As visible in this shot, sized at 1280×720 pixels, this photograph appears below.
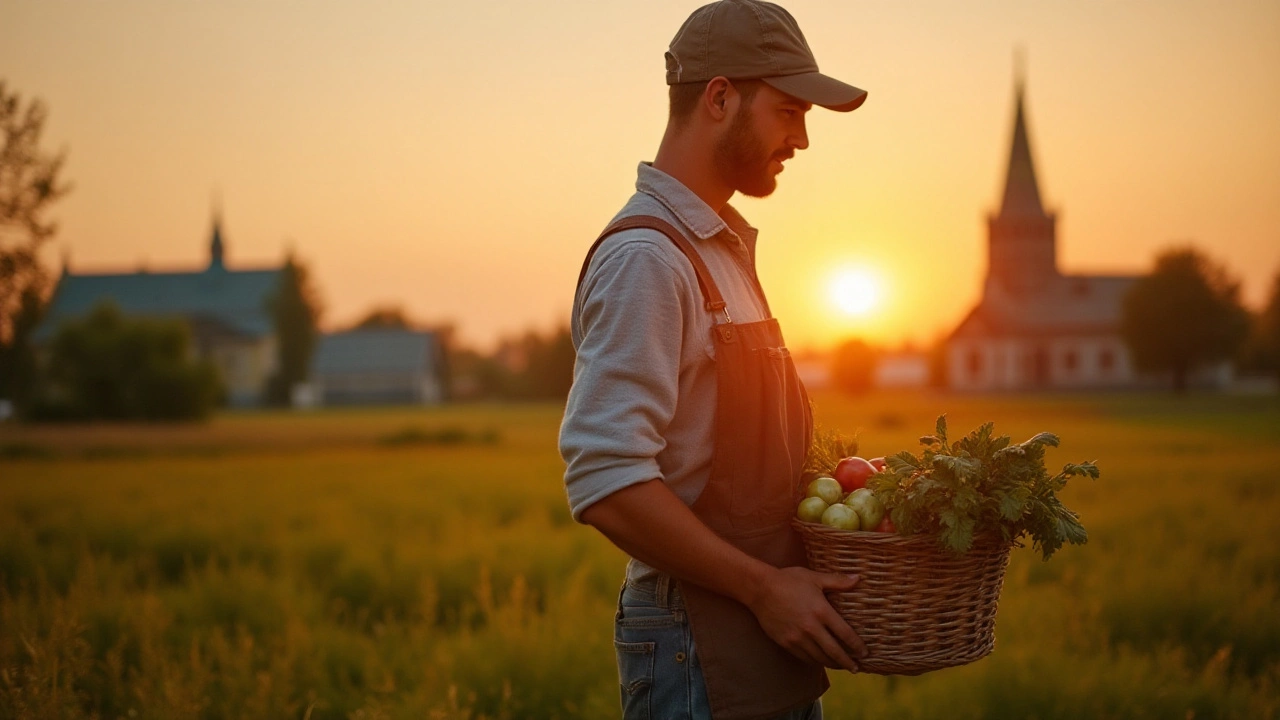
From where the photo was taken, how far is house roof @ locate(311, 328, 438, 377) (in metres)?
95.3

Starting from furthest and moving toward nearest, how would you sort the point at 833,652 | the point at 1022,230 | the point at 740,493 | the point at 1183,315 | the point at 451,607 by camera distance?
1. the point at 1022,230
2. the point at 1183,315
3. the point at 451,607
4. the point at 740,493
5. the point at 833,652

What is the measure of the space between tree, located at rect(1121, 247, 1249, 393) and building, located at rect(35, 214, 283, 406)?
5920 centimetres

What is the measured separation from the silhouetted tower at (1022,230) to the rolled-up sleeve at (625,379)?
106806mm

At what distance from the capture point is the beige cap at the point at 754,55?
2354mm

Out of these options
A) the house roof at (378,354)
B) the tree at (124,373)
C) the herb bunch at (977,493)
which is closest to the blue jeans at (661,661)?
the herb bunch at (977,493)

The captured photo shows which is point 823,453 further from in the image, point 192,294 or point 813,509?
point 192,294

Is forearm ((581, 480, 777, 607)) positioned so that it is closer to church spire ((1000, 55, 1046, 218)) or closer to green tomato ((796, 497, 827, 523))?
green tomato ((796, 497, 827, 523))

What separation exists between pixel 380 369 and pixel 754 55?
96.8 meters

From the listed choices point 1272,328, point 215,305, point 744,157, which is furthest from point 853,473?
point 215,305

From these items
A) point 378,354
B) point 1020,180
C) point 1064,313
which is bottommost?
point 378,354

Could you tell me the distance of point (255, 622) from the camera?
7250mm

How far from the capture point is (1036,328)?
3782 inches

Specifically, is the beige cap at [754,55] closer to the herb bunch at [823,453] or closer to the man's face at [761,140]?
the man's face at [761,140]

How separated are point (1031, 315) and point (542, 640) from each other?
9838 centimetres
